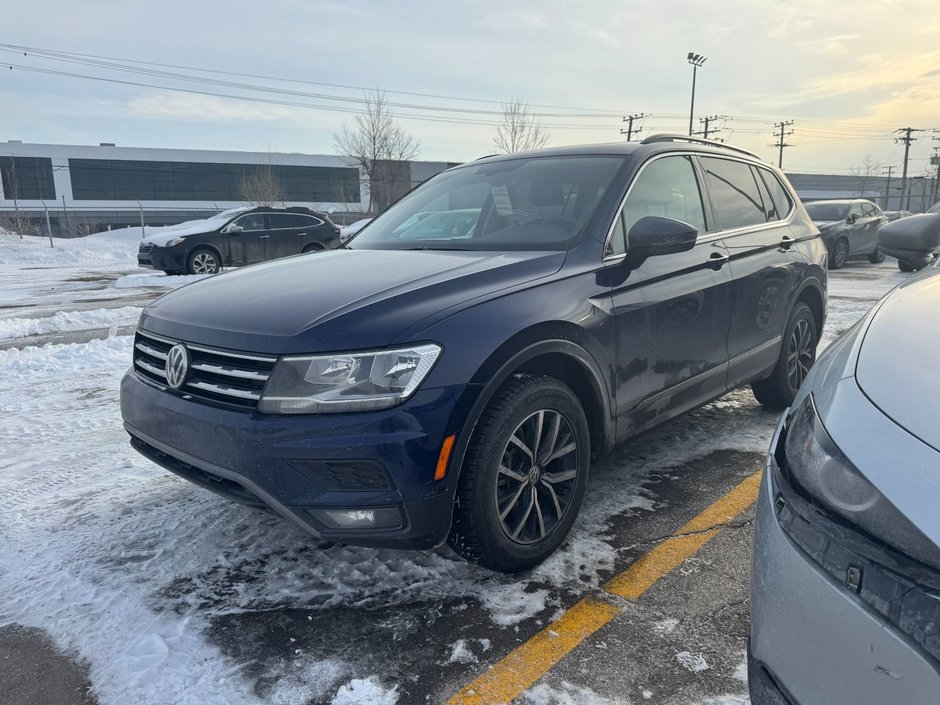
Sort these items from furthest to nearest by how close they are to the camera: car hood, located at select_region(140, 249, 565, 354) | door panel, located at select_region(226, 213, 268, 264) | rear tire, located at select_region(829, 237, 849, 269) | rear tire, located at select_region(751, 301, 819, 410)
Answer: rear tire, located at select_region(829, 237, 849, 269) → door panel, located at select_region(226, 213, 268, 264) → rear tire, located at select_region(751, 301, 819, 410) → car hood, located at select_region(140, 249, 565, 354)

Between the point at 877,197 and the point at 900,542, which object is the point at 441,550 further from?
the point at 877,197

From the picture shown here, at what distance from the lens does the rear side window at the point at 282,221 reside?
16.1 m

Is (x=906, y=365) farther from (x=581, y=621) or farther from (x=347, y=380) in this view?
(x=347, y=380)

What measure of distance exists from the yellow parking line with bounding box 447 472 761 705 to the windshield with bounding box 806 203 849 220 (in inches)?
609

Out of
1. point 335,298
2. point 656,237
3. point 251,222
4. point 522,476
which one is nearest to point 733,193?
point 656,237

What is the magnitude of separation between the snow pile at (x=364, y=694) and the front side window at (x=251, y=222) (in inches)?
591

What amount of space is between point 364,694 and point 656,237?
2100 millimetres

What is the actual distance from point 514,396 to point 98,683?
5.31ft

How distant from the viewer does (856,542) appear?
1.22m

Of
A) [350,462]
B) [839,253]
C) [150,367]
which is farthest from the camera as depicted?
[839,253]

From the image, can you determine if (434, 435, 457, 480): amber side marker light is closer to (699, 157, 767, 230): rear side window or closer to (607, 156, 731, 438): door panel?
(607, 156, 731, 438): door panel

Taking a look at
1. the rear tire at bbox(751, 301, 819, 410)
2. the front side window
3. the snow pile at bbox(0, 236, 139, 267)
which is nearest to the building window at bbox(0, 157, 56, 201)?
the snow pile at bbox(0, 236, 139, 267)

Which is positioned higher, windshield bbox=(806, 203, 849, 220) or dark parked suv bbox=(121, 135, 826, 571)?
windshield bbox=(806, 203, 849, 220)

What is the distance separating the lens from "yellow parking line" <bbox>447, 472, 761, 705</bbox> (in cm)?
199
